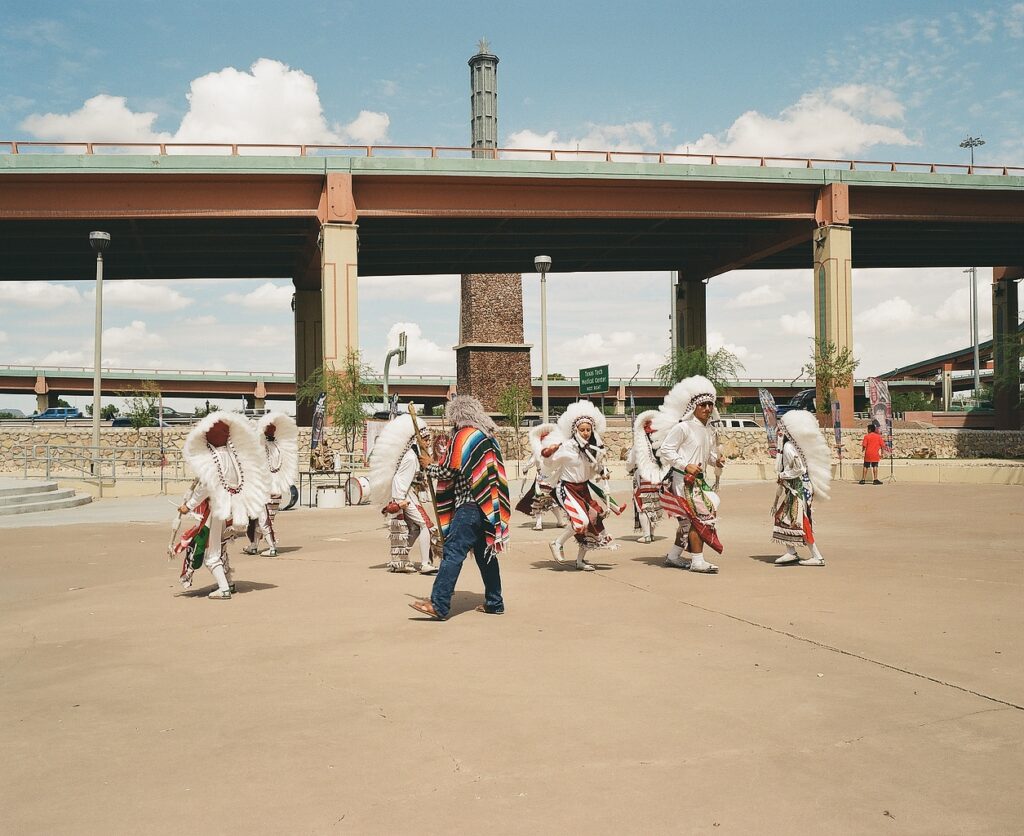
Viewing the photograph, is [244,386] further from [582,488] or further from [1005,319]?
[582,488]

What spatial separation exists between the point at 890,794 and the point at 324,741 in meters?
2.52

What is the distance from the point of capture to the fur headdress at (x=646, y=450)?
10.9 m

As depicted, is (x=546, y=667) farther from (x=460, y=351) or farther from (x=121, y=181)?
(x=460, y=351)

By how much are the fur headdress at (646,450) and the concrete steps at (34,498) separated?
12318mm

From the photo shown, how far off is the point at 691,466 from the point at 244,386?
277 feet

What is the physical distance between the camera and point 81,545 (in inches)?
504

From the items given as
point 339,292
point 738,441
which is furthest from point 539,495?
point 738,441

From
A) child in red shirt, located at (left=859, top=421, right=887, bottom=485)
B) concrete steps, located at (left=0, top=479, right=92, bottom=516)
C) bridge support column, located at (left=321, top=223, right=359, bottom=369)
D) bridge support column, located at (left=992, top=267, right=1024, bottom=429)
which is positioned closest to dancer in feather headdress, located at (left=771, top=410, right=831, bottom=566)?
concrete steps, located at (left=0, top=479, right=92, bottom=516)

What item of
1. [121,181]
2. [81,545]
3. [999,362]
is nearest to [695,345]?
[999,362]

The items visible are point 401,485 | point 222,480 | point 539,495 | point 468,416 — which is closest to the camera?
point 468,416

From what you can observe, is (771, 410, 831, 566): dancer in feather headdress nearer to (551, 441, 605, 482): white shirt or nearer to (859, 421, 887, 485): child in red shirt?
(551, 441, 605, 482): white shirt

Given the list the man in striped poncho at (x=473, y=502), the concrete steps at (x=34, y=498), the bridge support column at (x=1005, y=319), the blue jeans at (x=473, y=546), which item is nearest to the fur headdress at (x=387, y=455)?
the man in striped poncho at (x=473, y=502)

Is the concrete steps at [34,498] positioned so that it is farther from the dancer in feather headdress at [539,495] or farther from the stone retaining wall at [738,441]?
the stone retaining wall at [738,441]

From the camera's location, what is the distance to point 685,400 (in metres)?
10.3
